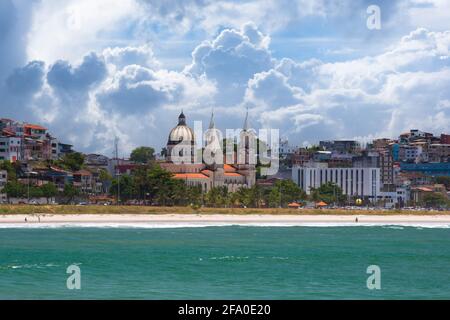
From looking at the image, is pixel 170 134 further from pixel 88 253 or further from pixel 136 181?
pixel 88 253

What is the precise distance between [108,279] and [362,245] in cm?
3148

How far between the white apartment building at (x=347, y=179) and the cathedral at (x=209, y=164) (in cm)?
1202

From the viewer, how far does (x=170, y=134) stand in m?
172

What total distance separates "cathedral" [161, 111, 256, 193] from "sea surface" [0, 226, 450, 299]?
6957 centimetres

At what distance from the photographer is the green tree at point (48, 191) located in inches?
5108

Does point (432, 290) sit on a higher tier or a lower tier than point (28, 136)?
lower

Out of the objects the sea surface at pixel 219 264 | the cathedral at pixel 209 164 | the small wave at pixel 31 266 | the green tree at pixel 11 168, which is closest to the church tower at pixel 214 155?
the cathedral at pixel 209 164

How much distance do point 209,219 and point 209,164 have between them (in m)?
55.8

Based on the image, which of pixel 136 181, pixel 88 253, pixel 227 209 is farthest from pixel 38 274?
pixel 136 181

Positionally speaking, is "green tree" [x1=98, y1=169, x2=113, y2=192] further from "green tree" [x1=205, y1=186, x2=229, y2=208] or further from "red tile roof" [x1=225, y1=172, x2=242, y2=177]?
"green tree" [x1=205, y1=186, x2=229, y2=208]

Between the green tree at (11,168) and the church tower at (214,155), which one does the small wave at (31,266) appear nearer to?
the green tree at (11,168)

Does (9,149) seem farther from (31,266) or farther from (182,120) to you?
(31,266)

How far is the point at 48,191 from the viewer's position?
130000mm
